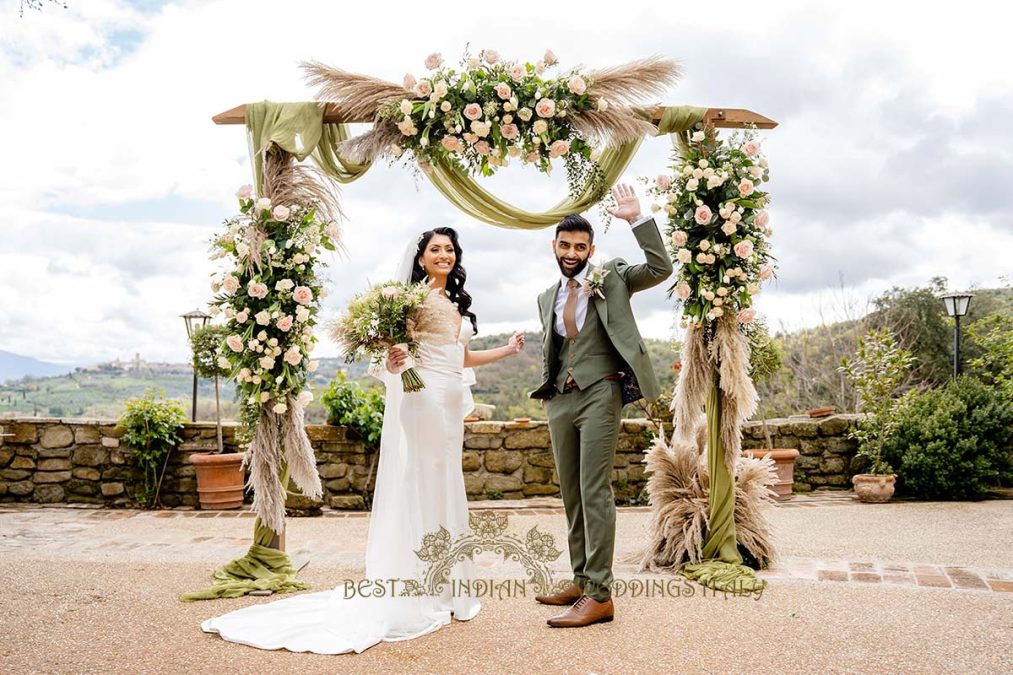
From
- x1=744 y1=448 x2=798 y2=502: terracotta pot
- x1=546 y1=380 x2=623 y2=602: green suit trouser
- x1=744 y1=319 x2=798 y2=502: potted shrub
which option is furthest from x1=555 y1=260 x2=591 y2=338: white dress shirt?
Answer: x1=744 y1=448 x2=798 y2=502: terracotta pot

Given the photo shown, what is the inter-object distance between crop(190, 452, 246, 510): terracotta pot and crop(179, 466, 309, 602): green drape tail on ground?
3.25 metres

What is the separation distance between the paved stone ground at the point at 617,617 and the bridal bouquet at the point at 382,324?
1492 mm

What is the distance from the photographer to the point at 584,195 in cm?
518

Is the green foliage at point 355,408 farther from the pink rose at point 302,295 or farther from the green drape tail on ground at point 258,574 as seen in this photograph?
the pink rose at point 302,295

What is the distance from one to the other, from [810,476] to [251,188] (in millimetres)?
6965

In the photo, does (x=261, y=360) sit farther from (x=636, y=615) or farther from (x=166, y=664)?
(x=636, y=615)

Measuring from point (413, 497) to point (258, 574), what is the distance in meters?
1.34

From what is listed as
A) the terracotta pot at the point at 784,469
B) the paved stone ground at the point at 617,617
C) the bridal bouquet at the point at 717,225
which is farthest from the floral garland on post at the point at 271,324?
the terracotta pot at the point at 784,469

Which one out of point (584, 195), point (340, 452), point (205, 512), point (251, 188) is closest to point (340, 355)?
point (251, 188)

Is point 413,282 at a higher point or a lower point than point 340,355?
higher

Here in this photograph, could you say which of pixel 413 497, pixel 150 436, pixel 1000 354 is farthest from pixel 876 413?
pixel 150 436

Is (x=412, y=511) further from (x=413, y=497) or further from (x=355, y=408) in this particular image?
(x=355, y=408)

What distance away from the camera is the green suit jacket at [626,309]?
164 inches

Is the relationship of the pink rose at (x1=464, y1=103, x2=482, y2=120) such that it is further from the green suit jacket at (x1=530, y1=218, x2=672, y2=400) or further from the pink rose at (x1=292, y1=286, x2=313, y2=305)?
the pink rose at (x1=292, y1=286, x2=313, y2=305)
